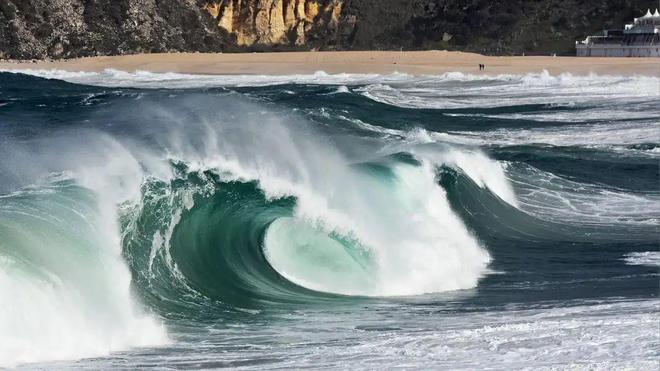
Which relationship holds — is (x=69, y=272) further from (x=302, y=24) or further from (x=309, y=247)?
(x=302, y=24)

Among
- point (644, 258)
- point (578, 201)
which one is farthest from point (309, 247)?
point (578, 201)

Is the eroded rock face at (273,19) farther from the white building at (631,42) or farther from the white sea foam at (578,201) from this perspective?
the white sea foam at (578,201)

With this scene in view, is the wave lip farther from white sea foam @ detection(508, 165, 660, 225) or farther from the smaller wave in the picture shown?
white sea foam @ detection(508, 165, 660, 225)

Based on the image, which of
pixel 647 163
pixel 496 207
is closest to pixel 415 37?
pixel 647 163

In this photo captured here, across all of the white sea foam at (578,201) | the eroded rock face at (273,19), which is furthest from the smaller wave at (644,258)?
the eroded rock face at (273,19)

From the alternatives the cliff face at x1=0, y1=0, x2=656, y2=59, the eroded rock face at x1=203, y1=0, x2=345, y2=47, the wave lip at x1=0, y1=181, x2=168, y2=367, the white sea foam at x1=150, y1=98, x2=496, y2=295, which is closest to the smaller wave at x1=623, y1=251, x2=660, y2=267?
the white sea foam at x1=150, y1=98, x2=496, y2=295

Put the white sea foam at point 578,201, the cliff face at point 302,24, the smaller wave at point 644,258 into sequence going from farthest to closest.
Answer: the cliff face at point 302,24 < the white sea foam at point 578,201 < the smaller wave at point 644,258
